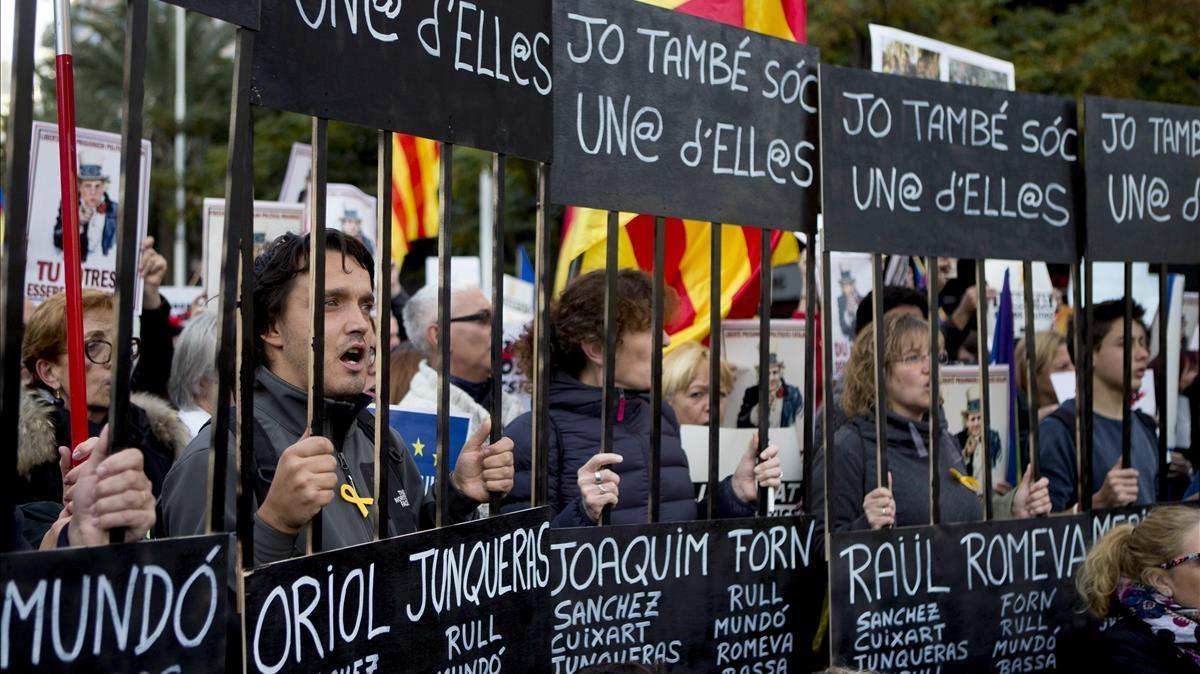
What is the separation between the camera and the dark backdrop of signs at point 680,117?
3.39 m

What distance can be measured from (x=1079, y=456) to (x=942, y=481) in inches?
20.5

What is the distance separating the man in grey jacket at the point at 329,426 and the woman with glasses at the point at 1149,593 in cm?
175

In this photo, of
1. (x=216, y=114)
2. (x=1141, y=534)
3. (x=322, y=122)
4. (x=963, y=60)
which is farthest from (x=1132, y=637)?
(x=216, y=114)

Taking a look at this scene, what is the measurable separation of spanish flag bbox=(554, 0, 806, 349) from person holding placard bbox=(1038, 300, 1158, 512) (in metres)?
1.17

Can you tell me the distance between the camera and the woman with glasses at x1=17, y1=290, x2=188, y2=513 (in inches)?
139

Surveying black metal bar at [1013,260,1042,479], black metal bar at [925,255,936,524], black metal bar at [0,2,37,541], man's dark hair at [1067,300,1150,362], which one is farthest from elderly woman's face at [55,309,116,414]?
man's dark hair at [1067,300,1150,362]

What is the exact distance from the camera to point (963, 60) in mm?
5941

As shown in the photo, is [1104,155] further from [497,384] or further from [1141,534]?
[497,384]

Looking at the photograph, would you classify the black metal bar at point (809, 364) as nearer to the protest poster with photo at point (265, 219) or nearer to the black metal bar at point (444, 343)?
the black metal bar at point (444, 343)

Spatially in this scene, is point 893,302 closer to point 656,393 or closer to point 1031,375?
point 1031,375

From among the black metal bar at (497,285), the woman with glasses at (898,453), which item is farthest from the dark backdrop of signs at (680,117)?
the woman with glasses at (898,453)

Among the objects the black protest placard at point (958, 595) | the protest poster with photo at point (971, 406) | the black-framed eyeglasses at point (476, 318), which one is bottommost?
the black protest placard at point (958, 595)

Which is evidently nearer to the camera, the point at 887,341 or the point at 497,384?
the point at 497,384

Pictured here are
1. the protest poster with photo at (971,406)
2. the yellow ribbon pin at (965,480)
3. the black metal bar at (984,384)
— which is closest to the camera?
the black metal bar at (984,384)
